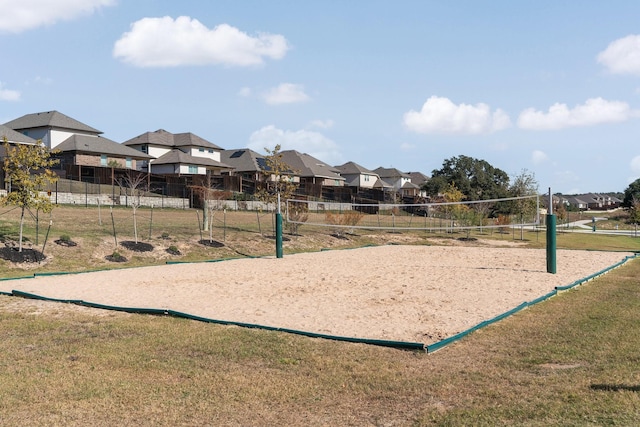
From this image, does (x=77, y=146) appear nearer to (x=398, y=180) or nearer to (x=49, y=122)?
(x=49, y=122)

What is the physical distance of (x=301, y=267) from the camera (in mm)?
15469

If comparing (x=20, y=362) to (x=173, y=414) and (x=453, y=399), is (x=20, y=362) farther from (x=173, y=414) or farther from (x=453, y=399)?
(x=453, y=399)

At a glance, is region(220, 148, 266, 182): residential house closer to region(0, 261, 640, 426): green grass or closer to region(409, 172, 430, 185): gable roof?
region(409, 172, 430, 185): gable roof

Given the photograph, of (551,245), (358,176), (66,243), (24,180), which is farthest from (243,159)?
(551,245)

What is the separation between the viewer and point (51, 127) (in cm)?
4862

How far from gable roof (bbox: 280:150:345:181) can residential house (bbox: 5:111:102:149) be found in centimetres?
2201

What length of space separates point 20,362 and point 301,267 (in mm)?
9790

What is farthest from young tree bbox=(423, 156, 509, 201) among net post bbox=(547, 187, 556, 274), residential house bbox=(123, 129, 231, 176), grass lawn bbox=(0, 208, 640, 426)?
grass lawn bbox=(0, 208, 640, 426)

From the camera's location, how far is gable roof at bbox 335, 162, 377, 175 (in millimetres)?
77169

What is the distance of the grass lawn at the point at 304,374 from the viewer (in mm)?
4445

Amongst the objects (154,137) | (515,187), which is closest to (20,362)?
(515,187)

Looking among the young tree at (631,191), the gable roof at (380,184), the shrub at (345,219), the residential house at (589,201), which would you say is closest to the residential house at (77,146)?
the shrub at (345,219)

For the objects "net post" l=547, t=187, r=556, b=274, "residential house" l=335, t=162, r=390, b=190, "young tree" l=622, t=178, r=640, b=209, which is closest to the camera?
"net post" l=547, t=187, r=556, b=274

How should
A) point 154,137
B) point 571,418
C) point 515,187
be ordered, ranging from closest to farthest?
point 571,418 < point 515,187 < point 154,137
